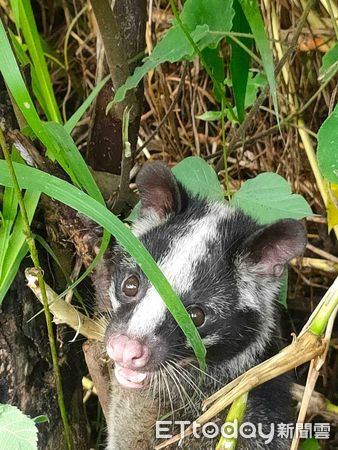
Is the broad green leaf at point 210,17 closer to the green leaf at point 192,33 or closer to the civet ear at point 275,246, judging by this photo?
the green leaf at point 192,33

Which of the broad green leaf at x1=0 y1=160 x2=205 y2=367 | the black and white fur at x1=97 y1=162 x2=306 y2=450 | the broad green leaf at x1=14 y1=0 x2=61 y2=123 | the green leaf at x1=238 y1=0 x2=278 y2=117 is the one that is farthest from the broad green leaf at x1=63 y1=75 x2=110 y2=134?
the green leaf at x1=238 y1=0 x2=278 y2=117

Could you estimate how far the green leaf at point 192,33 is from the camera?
6.42ft

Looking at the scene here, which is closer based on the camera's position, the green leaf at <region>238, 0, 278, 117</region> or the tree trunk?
the green leaf at <region>238, 0, 278, 117</region>

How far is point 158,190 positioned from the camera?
2094 millimetres

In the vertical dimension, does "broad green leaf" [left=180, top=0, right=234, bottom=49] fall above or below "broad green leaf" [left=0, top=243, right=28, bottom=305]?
above

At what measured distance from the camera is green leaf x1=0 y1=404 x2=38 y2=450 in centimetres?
147

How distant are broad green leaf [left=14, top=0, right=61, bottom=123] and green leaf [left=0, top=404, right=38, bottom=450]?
1.01 metres

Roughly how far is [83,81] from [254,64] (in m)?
0.81

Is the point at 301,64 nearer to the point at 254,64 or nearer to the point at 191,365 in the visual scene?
the point at 254,64

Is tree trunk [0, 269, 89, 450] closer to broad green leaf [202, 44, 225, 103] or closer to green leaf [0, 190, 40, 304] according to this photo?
green leaf [0, 190, 40, 304]

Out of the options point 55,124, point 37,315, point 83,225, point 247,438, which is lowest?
point 247,438

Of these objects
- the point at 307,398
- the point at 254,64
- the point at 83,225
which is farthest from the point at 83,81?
the point at 307,398

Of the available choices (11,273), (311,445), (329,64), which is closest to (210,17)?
(329,64)

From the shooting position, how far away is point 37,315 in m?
2.20
